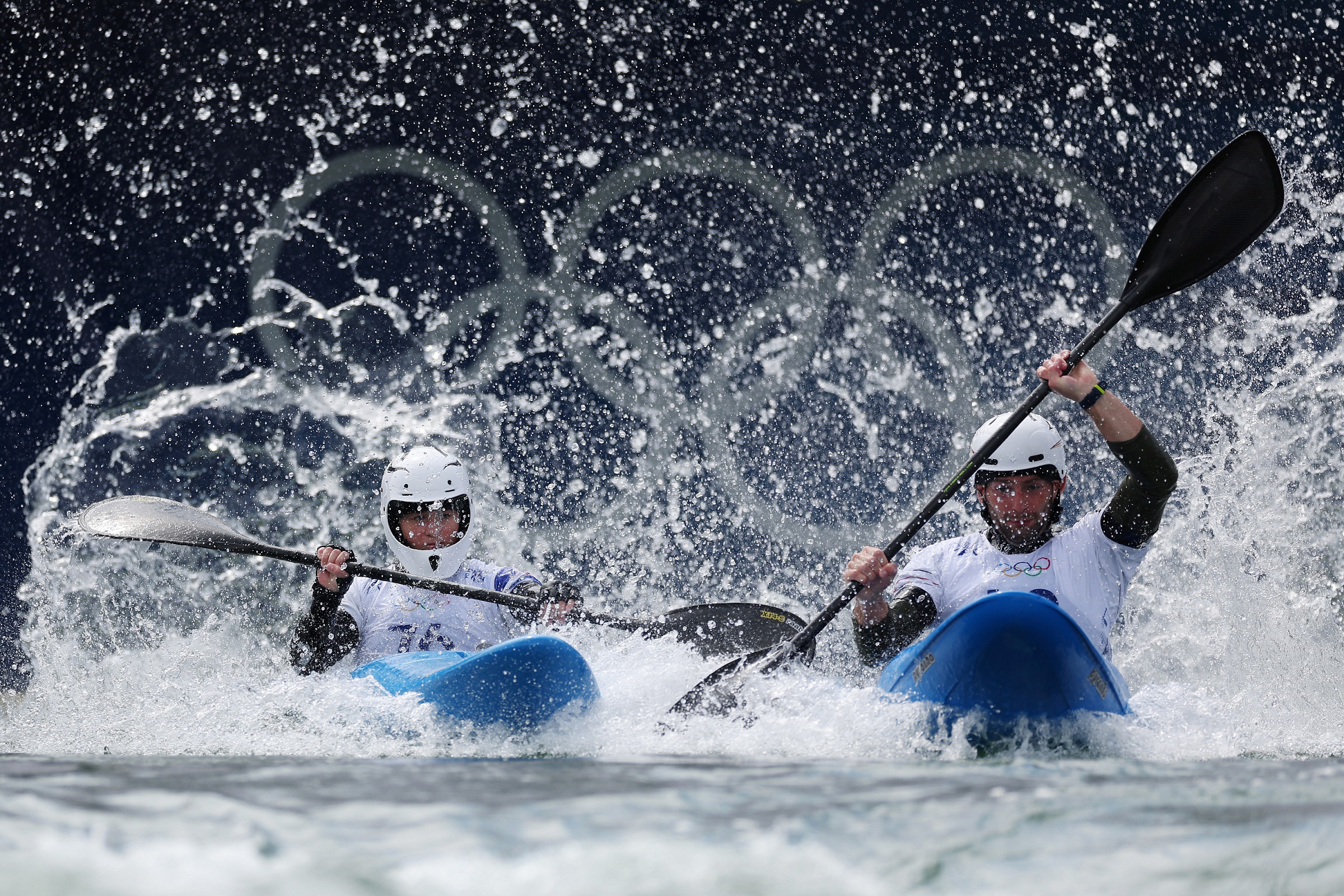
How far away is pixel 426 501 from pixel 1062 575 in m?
2.43

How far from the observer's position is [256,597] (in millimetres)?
8055

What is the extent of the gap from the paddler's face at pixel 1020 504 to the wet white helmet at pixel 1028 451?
0.13ft

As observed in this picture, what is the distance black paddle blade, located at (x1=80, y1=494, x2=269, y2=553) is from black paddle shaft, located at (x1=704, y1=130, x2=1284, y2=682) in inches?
94.3

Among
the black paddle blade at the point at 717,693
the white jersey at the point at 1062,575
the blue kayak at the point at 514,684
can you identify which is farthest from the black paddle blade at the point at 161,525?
the white jersey at the point at 1062,575

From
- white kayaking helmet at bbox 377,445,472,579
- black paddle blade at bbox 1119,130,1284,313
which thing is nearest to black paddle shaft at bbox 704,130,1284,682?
black paddle blade at bbox 1119,130,1284,313

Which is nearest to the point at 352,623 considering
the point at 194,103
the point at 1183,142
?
the point at 194,103

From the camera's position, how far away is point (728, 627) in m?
4.96

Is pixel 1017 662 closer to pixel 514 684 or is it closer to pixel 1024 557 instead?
pixel 1024 557

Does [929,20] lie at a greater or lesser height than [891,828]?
greater

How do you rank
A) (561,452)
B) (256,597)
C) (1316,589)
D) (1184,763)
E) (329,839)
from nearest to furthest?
(329,839) → (1184,763) → (1316,589) → (256,597) → (561,452)

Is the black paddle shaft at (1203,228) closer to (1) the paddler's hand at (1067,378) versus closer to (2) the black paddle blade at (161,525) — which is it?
(1) the paddler's hand at (1067,378)

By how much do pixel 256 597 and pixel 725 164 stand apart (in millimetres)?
5011

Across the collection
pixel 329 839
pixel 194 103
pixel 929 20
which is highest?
pixel 929 20

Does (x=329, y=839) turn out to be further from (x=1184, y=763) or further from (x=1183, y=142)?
(x=1183, y=142)
